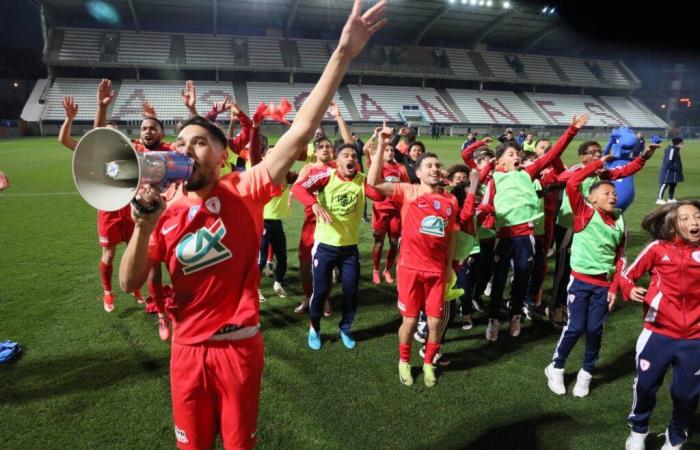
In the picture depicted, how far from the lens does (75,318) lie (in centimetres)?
500

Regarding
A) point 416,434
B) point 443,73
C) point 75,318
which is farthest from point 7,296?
point 443,73

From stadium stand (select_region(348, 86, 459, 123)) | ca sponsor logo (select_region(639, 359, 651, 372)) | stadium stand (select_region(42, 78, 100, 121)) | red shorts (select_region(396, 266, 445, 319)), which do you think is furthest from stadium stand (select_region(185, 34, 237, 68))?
ca sponsor logo (select_region(639, 359, 651, 372))

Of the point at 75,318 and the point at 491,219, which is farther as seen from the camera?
the point at 75,318

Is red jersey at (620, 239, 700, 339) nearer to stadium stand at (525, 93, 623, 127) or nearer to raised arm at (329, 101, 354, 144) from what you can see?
raised arm at (329, 101, 354, 144)

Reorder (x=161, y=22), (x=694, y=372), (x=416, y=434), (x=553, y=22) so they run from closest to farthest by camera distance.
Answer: (x=694, y=372), (x=416, y=434), (x=161, y=22), (x=553, y=22)

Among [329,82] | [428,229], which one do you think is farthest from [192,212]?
[428,229]

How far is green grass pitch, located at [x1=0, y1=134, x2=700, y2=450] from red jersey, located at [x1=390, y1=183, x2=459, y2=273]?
3.85ft

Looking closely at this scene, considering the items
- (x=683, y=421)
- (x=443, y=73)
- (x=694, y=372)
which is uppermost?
(x=443, y=73)

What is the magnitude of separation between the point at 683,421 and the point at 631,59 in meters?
70.0

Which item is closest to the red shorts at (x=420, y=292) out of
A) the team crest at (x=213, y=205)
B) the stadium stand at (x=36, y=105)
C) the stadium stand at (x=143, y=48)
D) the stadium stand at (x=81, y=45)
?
the team crest at (x=213, y=205)

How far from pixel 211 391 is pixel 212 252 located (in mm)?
681

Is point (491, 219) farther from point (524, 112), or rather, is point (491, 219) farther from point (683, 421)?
point (524, 112)

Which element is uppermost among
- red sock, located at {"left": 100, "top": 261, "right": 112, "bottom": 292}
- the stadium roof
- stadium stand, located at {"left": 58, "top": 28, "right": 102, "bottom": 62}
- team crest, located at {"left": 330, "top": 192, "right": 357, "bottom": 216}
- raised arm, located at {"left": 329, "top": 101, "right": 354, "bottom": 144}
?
the stadium roof

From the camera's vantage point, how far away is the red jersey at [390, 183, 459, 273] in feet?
11.8
